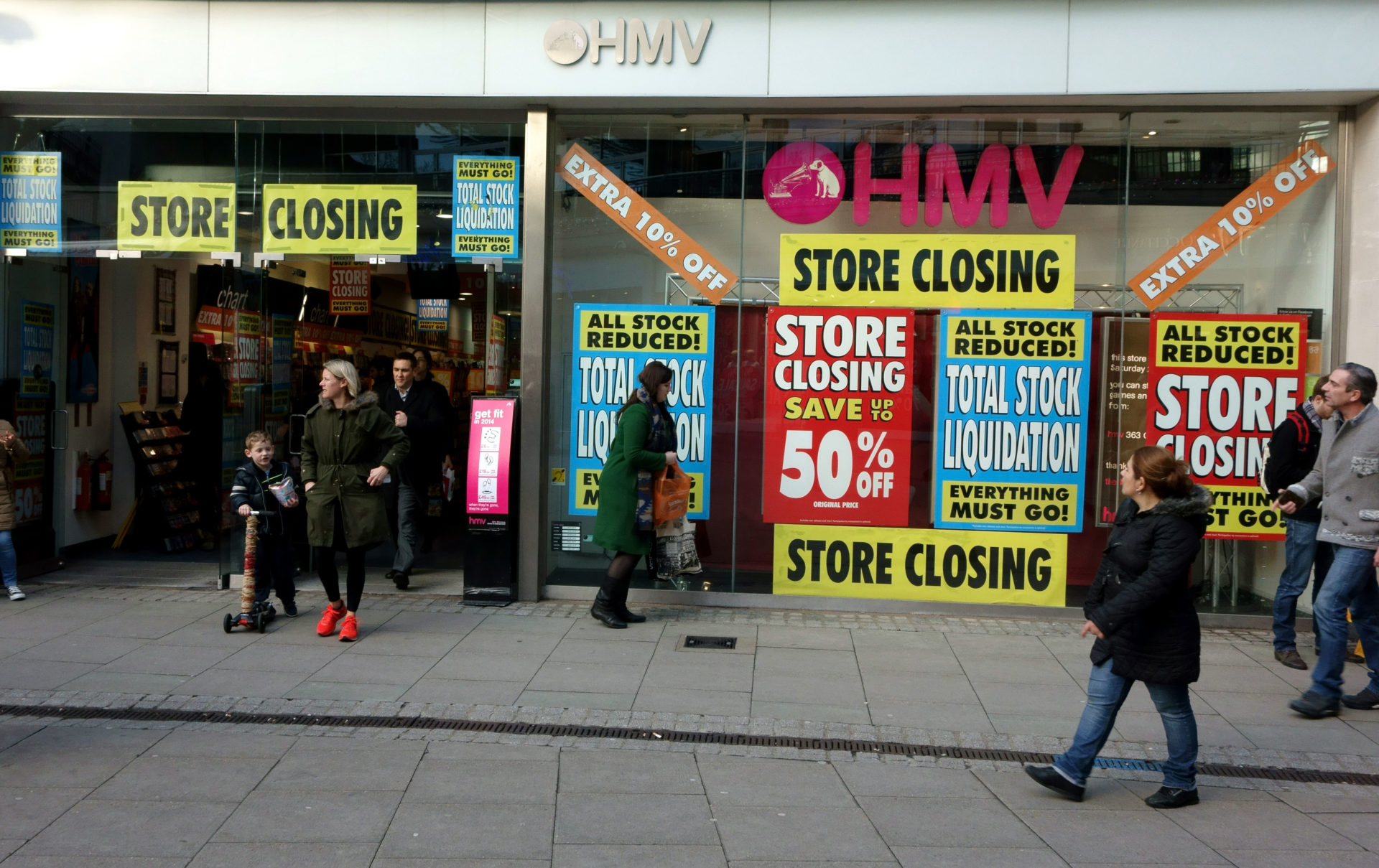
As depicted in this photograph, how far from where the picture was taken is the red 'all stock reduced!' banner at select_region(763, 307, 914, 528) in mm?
8578

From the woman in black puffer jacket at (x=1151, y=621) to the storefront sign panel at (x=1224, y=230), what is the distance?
416 centimetres

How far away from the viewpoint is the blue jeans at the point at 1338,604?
6059 mm

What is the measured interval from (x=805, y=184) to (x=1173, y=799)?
17.9 feet

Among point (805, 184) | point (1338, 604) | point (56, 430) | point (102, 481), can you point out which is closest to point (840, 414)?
point (805, 184)

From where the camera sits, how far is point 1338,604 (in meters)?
6.07

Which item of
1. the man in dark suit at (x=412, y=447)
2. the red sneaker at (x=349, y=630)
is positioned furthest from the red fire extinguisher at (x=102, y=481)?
the red sneaker at (x=349, y=630)

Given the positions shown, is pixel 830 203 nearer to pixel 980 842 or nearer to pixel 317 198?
pixel 317 198

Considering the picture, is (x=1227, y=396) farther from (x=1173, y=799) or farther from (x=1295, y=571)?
(x=1173, y=799)

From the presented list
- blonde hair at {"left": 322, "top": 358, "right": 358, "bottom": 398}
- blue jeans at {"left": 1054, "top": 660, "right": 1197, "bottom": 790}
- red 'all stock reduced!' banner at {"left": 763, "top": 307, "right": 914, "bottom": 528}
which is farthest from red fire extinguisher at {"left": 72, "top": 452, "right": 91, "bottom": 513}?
blue jeans at {"left": 1054, "top": 660, "right": 1197, "bottom": 790}

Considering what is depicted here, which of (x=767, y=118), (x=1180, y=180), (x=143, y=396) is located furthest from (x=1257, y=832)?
(x=143, y=396)

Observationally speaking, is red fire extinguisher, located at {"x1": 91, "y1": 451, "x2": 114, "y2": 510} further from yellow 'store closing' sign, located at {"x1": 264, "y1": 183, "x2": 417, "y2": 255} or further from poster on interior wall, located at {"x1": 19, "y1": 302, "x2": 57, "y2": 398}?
yellow 'store closing' sign, located at {"x1": 264, "y1": 183, "x2": 417, "y2": 255}

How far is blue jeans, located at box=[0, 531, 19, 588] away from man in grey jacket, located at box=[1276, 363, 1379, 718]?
898 cm

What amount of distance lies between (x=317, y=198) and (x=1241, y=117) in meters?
7.39

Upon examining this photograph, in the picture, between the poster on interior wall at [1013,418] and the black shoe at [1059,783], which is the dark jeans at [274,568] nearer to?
the poster on interior wall at [1013,418]
